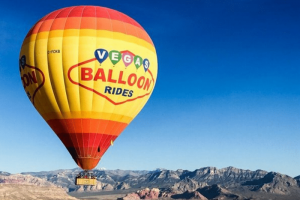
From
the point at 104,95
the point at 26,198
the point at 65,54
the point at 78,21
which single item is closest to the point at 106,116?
the point at 104,95

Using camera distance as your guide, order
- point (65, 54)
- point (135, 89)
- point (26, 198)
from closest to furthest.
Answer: point (65, 54)
point (135, 89)
point (26, 198)

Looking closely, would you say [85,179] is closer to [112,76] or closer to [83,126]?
[83,126]

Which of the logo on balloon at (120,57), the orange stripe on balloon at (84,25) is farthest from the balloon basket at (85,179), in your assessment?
the orange stripe on balloon at (84,25)

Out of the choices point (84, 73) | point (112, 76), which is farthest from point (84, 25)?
point (112, 76)

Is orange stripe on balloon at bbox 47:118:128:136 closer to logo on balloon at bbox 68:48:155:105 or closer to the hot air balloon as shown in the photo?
the hot air balloon

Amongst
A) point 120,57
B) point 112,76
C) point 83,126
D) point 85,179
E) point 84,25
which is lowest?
point 85,179

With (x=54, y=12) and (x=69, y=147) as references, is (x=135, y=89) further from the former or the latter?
(x=54, y=12)

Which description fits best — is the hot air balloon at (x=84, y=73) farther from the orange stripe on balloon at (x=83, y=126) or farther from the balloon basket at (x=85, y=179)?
the balloon basket at (x=85, y=179)

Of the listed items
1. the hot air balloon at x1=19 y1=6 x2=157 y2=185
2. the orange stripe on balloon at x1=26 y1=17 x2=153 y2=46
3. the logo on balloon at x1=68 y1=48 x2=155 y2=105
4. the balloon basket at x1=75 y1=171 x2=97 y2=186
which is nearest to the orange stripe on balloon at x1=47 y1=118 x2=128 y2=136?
the hot air balloon at x1=19 y1=6 x2=157 y2=185
